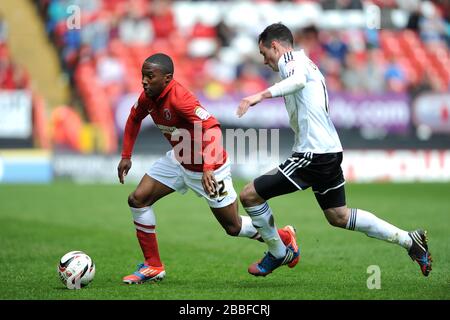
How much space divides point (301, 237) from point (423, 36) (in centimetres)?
1520

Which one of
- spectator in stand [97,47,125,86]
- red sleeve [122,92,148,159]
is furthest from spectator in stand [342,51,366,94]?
red sleeve [122,92,148,159]

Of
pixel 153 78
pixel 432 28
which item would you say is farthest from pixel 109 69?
pixel 153 78

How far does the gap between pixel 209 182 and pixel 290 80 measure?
1164 mm

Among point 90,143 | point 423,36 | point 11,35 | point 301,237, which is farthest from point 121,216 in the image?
point 423,36

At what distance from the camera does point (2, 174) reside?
1958cm

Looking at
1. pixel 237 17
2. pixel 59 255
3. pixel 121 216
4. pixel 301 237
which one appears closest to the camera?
pixel 59 255

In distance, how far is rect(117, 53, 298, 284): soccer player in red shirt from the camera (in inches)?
293

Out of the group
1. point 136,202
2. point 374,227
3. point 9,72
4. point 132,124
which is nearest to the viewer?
point 374,227

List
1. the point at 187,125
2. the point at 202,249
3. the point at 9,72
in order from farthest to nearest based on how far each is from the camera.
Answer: the point at 9,72 → the point at 202,249 → the point at 187,125

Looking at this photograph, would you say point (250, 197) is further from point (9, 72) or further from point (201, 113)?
point (9, 72)

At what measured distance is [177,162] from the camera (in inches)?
311

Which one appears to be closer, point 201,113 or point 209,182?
point 209,182

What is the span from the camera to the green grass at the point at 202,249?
7211 millimetres

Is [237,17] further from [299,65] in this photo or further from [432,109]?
[299,65]
